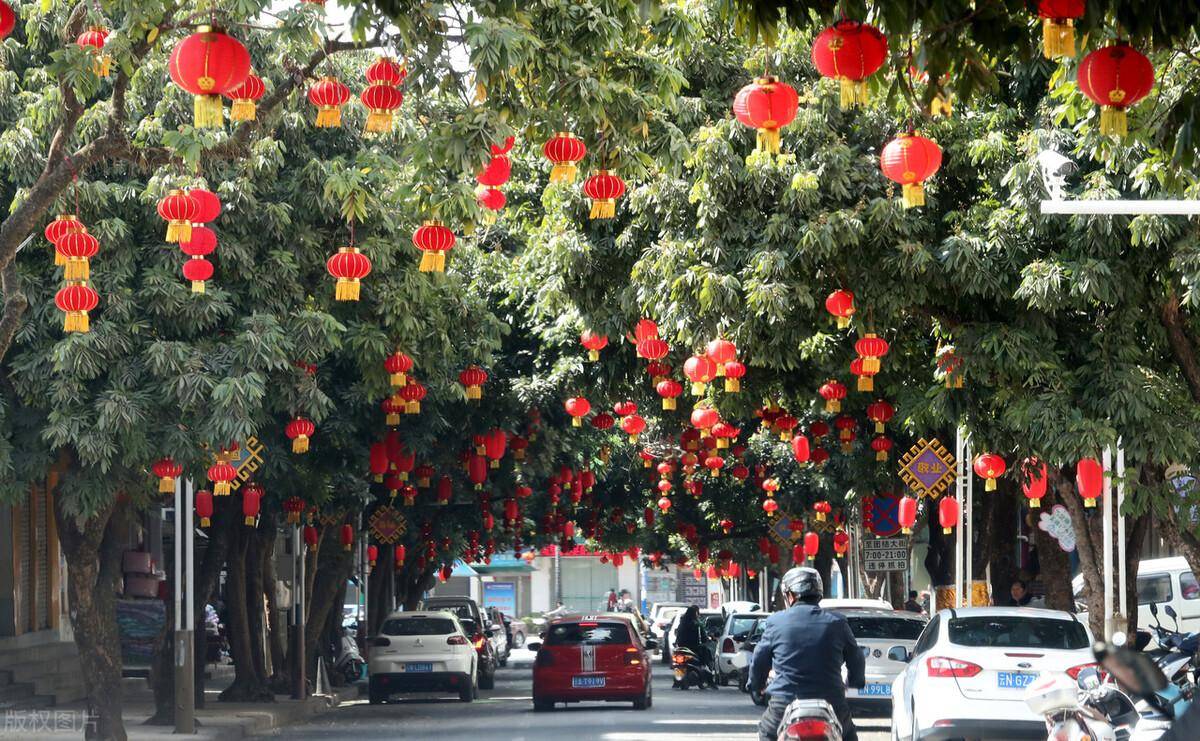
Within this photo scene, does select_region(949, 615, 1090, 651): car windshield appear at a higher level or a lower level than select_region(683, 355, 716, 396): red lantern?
lower

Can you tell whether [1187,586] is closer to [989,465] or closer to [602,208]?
[989,465]

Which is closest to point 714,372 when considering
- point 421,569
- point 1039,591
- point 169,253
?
point 169,253

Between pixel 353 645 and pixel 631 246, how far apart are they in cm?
A: 2377

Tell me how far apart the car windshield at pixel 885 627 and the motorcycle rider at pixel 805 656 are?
1276 cm

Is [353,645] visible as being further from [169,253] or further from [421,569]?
[169,253]

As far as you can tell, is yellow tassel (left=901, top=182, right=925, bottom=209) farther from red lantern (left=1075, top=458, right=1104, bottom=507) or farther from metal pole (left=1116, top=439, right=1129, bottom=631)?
metal pole (left=1116, top=439, right=1129, bottom=631)

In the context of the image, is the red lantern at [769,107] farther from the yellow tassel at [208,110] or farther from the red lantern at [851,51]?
the yellow tassel at [208,110]

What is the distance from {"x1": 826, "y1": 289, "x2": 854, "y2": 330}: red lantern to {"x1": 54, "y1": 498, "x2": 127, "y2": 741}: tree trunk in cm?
822

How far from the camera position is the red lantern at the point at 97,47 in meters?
11.4

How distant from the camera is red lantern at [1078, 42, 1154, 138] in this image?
7.79 meters

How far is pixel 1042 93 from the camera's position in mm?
16719

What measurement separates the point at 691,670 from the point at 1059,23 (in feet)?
92.8

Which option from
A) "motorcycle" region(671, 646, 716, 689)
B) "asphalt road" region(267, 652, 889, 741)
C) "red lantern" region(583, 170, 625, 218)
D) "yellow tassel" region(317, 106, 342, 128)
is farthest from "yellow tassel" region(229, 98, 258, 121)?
"motorcycle" region(671, 646, 716, 689)

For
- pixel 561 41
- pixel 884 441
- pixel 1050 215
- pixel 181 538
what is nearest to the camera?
pixel 561 41
